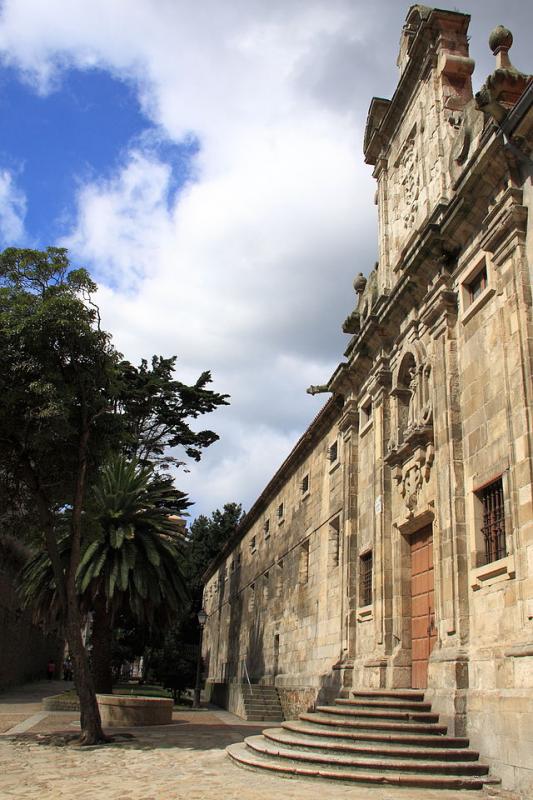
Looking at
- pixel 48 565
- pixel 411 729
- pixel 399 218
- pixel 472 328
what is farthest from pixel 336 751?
pixel 48 565

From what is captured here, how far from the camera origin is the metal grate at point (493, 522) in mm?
9141

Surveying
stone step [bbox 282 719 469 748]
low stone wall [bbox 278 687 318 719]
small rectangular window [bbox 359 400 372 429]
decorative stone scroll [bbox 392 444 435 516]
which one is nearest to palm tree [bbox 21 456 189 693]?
low stone wall [bbox 278 687 318 719]

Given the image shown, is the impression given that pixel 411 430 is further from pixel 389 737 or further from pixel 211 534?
pixel 211 534

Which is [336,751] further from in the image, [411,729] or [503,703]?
[503,703]

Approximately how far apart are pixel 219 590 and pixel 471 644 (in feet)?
112

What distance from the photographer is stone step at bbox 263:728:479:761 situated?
8312mm

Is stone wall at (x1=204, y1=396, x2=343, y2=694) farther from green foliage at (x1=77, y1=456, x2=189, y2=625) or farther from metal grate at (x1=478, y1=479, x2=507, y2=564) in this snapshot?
metal grate at (x1=478, y1=479, x2=507, y2=564)

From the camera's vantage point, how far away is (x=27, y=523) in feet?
47.4

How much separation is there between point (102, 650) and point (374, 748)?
1385 centimetres

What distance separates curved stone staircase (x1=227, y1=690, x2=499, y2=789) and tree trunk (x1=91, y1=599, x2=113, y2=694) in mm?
11019

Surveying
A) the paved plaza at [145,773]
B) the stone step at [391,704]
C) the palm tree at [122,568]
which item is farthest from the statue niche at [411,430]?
the palm tree at [122,568]

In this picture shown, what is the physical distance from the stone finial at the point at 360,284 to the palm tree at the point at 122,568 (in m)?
8.06

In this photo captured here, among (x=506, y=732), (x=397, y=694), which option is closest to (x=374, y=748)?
(x=506, y=732)

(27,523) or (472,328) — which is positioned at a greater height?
(472,328)
